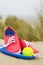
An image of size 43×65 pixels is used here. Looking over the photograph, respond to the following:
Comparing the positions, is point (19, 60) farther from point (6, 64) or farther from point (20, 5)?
point (20, 5)

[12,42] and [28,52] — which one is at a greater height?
[12,42]

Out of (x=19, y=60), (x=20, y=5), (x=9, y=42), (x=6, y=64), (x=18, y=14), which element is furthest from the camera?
(x=20, y=5)

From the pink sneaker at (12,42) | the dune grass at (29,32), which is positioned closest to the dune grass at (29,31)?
the dune grass at (29,32)

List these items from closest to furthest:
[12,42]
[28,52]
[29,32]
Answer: [28,52]
[12,42]
[29,32]

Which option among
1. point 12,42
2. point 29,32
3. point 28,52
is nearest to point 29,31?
point 29,32

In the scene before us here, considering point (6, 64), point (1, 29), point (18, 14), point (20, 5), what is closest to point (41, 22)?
point (1, 29)

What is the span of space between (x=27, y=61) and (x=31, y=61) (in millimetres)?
77

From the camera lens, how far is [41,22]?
802cm

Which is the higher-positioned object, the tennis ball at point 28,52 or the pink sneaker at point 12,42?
the pink sneaker at point 12,42

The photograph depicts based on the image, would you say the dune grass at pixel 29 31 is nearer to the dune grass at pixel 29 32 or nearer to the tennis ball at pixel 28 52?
the dune grass at pixel 29 32

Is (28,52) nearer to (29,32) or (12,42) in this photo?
(12,42)

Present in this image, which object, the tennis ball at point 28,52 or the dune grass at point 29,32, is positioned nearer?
the tennis ball at point 28,52

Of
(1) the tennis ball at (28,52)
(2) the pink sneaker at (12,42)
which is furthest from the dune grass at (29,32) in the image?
(1) the tennis ball at (28,52)

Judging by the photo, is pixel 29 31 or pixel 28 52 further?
pixel 29 31
